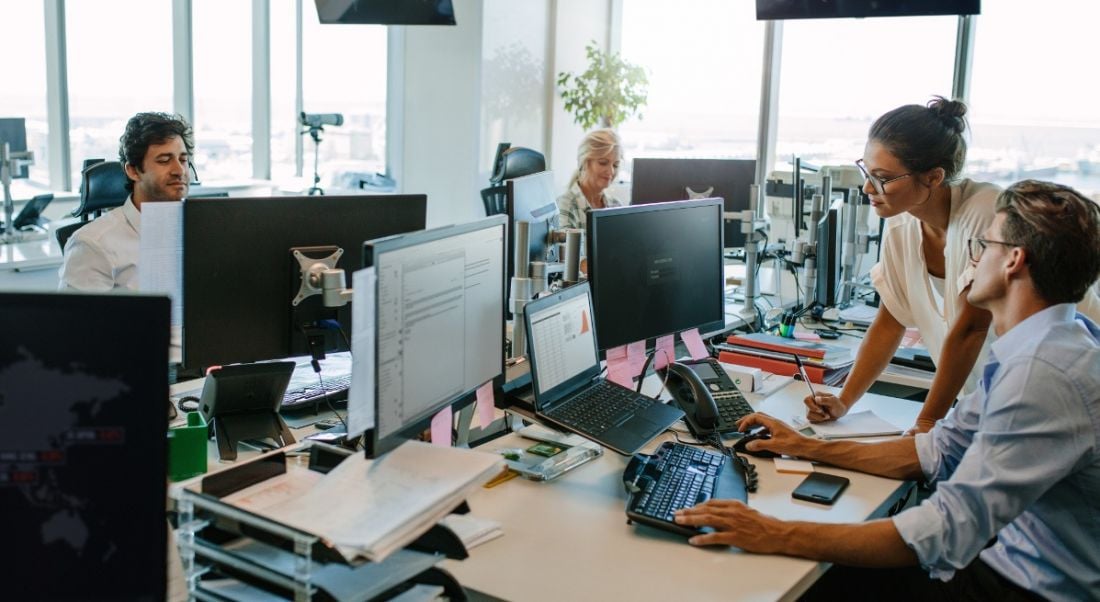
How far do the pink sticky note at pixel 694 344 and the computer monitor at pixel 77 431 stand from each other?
1.78 m

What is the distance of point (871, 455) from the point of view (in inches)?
82.3

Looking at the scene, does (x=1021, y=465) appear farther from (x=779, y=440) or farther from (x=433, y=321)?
(x=433, y=321)

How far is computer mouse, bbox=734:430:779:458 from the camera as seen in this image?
2.16 meters

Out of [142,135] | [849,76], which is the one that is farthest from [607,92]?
[142,135]

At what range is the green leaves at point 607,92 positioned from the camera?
6.45 meters

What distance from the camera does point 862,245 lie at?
3.74 metres

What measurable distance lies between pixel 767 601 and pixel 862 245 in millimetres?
2479

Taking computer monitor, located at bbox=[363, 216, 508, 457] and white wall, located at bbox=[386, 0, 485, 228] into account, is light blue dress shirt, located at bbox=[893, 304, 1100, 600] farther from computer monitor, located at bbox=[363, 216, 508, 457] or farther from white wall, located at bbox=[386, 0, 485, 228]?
white wall, located at bbox=[386, 0, 485, 228]

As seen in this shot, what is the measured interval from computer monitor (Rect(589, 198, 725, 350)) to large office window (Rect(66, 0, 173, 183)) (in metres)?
3.92

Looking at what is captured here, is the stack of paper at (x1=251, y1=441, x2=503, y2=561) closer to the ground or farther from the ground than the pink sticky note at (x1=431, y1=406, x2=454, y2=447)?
farther from the ground

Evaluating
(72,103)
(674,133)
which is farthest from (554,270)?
(674,133)

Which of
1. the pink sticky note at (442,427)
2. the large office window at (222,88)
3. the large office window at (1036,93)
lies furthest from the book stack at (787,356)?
the large office window at (222,88)

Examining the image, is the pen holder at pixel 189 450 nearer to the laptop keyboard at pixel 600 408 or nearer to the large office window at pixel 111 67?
the laptop keyboard at pixel 600 408

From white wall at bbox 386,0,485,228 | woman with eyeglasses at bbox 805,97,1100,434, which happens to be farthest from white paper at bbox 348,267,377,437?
white wall at bbox 386,0,485,228
